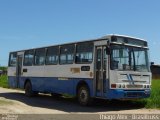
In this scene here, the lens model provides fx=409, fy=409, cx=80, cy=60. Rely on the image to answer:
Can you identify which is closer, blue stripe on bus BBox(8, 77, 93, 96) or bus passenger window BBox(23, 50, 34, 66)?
blue stripe on bus BBox(8, 77, 93, 96)

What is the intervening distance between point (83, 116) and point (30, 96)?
10.9m

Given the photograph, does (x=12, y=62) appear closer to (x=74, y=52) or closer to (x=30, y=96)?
(x=30, y=96)

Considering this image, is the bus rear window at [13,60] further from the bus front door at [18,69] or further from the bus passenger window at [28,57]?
the bus passenger window at [28,57]

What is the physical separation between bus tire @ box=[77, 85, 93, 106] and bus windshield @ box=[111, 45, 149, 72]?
2085mm

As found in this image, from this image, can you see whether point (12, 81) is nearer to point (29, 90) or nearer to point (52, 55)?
point (29, 90)

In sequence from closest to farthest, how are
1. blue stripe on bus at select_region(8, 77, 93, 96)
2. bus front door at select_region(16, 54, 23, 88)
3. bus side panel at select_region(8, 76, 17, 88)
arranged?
blue stripe on bus at select_region(8, 77, 93, 96)
bus front door at select_region(16, 54, 23, 88)
bus side panel at select_region(8, 76, 17, 88)

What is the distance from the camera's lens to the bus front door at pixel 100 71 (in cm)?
1770

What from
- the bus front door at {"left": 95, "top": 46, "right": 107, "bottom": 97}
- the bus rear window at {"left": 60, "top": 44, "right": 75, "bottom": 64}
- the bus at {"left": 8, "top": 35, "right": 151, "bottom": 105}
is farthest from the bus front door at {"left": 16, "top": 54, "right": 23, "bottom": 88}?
the bus front door at {"left": 95, "top": 46, "right": 107, "bottom": 97}

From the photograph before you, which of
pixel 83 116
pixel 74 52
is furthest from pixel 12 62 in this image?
pixel 83 116

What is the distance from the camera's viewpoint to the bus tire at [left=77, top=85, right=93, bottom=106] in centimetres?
1862

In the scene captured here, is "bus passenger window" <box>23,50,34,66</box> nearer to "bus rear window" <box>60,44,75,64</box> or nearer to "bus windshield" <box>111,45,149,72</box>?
"bus rear window" <box>60,44,75,64</box>

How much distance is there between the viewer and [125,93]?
17.4 meters

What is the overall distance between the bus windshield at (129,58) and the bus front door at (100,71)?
0.47 meters

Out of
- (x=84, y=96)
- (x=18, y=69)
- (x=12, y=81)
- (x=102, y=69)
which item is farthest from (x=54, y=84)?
(x=12, y=81)
